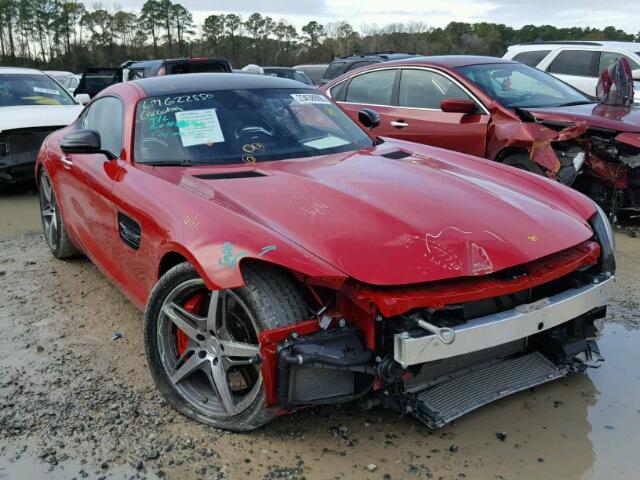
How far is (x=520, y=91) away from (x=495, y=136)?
0.81 m

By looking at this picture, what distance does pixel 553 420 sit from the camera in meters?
2.77

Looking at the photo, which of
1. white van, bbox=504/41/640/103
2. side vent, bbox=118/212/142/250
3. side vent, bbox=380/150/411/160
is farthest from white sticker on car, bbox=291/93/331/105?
white van, bbox=504/41/640/103

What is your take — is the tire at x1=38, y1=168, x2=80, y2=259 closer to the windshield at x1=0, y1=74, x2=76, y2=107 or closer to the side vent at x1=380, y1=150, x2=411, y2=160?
the side vent at x1=380, y1=150, x2=411, y2=160

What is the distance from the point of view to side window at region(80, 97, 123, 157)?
148 inches

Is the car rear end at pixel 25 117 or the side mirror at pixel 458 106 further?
the car rear end at pixel 25 117

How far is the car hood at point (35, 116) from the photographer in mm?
7441

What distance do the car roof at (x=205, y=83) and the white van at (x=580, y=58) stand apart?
7328mm

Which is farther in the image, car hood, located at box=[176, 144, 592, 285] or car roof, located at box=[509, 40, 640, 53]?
car roof, located at box=[509, 40, 640, 53]

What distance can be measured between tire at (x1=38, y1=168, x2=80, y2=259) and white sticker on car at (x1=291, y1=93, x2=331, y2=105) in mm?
2059

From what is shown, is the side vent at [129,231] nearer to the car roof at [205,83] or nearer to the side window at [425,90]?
the car roof at [205,83]

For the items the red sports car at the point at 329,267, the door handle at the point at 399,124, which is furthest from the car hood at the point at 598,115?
the red sports car at the point at 329,267

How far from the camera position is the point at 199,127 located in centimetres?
354

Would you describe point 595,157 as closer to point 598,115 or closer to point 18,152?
point 598,115

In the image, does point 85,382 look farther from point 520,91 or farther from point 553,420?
point 520,91
